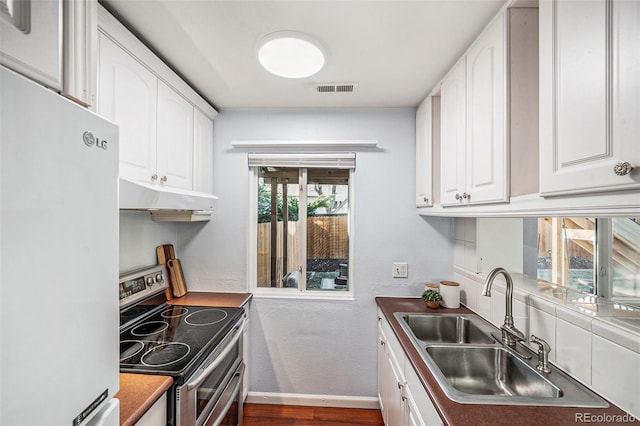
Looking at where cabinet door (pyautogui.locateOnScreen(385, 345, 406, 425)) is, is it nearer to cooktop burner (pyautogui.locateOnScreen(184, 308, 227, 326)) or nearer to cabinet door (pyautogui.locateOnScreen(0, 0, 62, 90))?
cooktop burner (pyautogui.locateOnScreen(184, 308, 227, 326))

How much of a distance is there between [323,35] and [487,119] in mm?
872

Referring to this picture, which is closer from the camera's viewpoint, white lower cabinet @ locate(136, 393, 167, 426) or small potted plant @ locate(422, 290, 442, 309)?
white lower cabinet @ locate(136, 393, 167, 426)

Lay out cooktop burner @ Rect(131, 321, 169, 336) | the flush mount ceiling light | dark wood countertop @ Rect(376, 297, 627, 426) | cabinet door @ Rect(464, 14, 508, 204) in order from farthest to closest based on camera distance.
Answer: cooktop burner @ Rect(131, 321, 169, 336), the flush mount ceiling light, cabinet door @ Rect(464, 14, 508, 204), dark wood countertop @ Rect(376, 297, 627, 426)

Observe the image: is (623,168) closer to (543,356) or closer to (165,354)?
(543,356)

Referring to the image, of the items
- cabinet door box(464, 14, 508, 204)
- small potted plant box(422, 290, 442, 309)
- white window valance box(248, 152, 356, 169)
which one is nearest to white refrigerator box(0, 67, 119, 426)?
cabinet door box(464, 14, 508, 204)

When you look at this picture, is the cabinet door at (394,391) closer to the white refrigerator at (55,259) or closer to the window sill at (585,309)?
the window sill at (585,309)

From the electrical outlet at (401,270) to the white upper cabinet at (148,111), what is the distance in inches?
65.5

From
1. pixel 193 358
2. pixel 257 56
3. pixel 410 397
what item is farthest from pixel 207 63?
pixel 410 397

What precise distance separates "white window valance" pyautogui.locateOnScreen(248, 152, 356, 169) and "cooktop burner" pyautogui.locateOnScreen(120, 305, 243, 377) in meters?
1.19

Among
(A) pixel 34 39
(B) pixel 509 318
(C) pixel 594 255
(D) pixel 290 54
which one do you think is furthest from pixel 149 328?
(C) pixel 594 255

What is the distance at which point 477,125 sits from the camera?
4.44 feet

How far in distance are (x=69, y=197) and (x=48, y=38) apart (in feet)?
1.10

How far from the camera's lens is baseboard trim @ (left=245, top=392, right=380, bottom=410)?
230cm

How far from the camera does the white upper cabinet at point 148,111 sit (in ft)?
4.13
